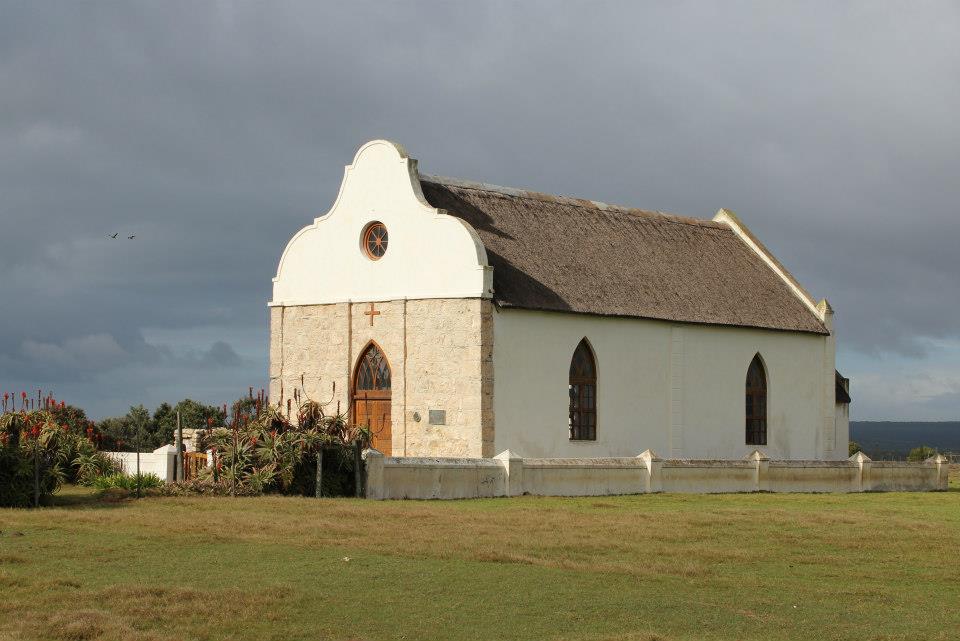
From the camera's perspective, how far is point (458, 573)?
17484 millimetres

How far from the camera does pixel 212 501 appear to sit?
1017 inches

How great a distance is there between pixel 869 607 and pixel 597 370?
2023 centimetres

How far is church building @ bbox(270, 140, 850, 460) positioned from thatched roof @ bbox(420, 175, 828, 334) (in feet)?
0.23

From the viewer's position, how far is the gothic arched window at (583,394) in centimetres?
3600

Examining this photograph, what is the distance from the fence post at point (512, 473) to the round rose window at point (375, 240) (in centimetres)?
786

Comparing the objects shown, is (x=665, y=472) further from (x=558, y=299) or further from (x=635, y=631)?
(x=635, y=631)

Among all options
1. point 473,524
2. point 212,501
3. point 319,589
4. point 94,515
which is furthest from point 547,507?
point 319,589

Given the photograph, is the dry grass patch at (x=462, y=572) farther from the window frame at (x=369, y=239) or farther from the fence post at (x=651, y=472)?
the window frame at (x=369, y=239)

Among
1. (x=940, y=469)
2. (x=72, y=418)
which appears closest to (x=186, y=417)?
(x=72, y=418)

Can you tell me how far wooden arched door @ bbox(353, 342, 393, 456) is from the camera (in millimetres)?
35281

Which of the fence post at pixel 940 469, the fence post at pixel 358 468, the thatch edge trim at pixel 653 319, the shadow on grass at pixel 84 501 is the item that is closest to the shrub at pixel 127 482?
the shadow on grass at pixel 84 501

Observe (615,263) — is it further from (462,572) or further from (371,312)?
(462,572)

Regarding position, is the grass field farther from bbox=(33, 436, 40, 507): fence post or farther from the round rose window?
the round rose window

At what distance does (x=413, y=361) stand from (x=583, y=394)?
4888mm
